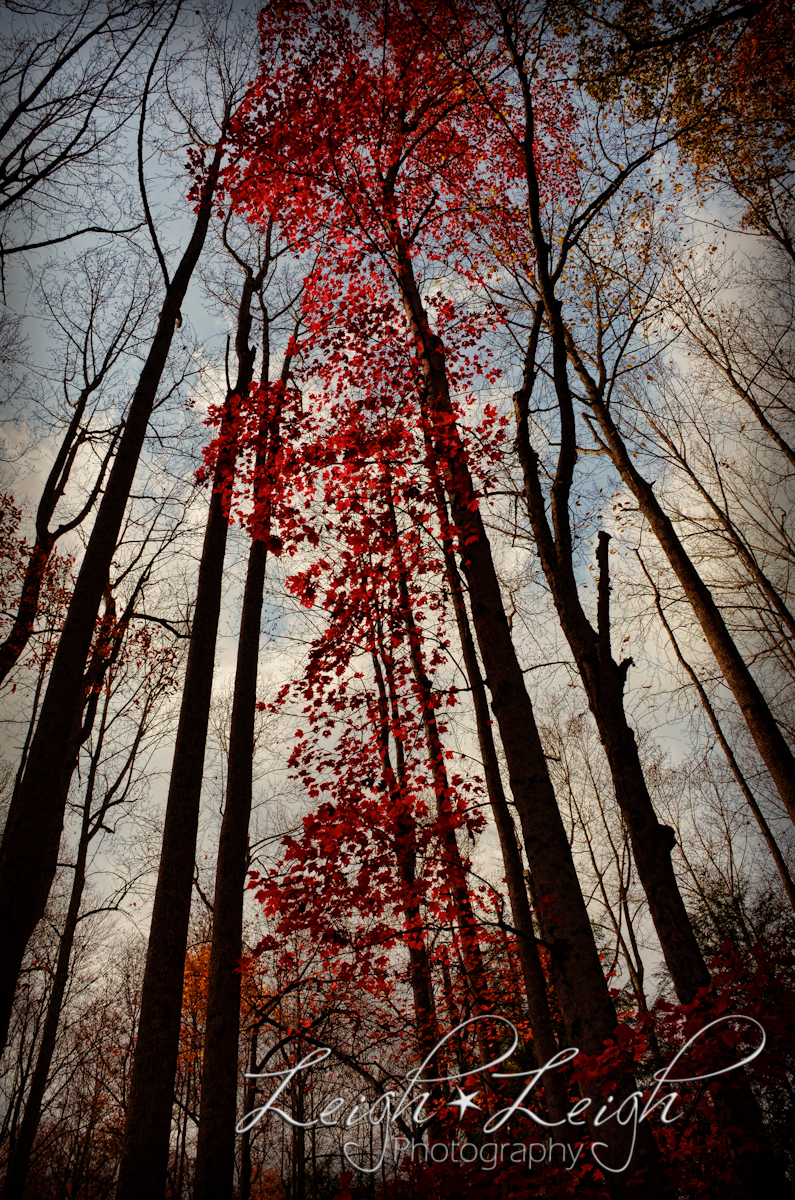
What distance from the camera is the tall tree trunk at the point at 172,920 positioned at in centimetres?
387

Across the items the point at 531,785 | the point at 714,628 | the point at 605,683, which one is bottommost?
the point at 531,785

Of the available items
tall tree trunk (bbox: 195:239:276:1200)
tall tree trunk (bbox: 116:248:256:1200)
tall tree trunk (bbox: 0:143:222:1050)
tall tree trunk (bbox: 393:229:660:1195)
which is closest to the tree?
tall tree trunk (bbox: 0:143:222:1050)

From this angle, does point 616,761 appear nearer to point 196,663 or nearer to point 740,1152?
point 740,1152

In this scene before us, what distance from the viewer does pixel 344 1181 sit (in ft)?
8.66

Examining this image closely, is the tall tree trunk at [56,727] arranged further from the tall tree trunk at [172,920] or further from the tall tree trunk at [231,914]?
the tall tree trunk at [231,914]

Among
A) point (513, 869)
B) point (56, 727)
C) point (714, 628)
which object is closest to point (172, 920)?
point (56, 727)

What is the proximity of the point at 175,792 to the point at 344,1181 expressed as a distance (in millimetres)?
3467

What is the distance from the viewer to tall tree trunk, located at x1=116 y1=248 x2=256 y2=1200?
387 centimetres

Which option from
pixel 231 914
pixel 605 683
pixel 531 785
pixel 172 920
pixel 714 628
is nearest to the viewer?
pixel 531 785

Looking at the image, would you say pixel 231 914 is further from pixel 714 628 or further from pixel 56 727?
pixel 714 628

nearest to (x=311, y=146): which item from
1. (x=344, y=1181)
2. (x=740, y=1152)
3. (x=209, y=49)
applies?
(x=209, y=49)

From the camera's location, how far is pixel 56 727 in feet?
14.7

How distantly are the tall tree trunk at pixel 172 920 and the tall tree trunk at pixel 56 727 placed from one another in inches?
39.7

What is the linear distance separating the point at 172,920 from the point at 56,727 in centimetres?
197
